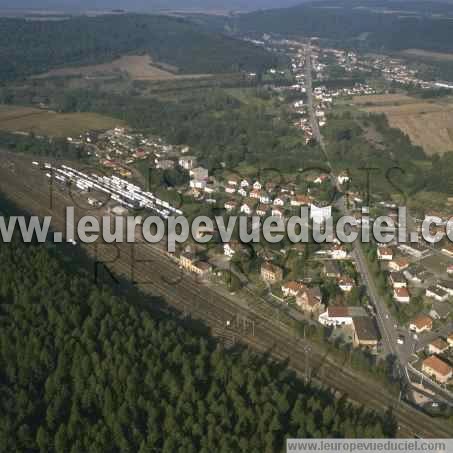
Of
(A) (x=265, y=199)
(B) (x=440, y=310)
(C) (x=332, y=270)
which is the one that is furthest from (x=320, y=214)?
(B) (x=440, y=310)

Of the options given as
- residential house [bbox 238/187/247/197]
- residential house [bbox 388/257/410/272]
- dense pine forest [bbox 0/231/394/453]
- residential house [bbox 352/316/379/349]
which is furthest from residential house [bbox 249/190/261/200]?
dense pine forest [bbox 0/231/394/453]

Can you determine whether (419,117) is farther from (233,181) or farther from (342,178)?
(233,181)

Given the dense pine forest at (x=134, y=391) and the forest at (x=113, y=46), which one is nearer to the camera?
the dense pine forest at (x=134, y=391)

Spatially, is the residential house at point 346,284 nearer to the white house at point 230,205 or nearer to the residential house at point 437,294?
the residential house at point 437,294

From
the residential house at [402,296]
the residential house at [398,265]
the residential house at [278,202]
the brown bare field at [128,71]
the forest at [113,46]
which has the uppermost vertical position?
the forest at [113,46]

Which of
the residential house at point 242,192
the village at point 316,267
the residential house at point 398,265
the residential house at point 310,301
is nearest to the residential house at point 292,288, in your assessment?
the village at point 316,267

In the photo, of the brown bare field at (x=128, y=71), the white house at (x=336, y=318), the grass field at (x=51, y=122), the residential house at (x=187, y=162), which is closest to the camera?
the white house at (x=336, y=318)

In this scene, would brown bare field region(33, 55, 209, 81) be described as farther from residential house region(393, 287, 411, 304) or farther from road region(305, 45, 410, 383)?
residential house region(393, 287, 411, 304)

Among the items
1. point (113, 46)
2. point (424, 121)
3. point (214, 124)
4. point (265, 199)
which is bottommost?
point (265, 199)
